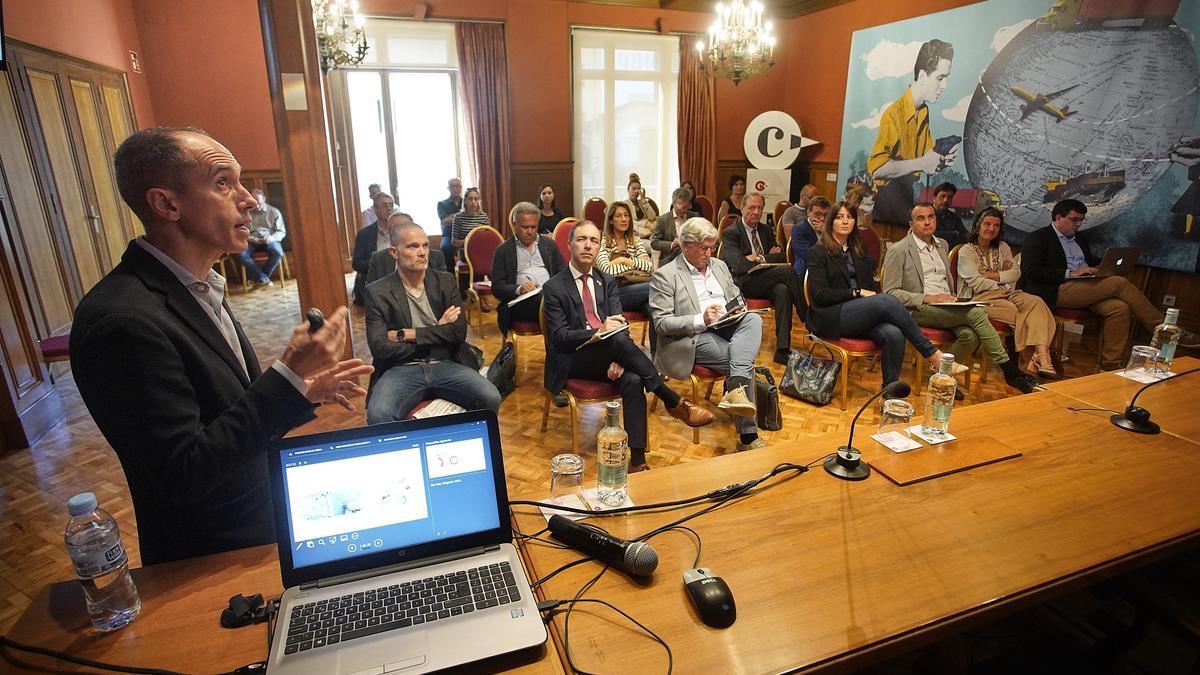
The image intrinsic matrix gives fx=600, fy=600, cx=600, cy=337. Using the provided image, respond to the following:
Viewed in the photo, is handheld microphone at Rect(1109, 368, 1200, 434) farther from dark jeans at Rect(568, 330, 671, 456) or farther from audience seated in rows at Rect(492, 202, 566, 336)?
audience seated in rows at Rect(492, 202, 566, 336)

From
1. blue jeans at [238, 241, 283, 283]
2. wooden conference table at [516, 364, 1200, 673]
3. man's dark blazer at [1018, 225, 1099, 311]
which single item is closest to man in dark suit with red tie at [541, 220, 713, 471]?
wooden conference table at [516, 364, 1200, 673]

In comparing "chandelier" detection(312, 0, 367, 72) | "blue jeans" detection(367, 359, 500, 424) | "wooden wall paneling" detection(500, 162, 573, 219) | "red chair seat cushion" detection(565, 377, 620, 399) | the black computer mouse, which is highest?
"chandelier" detection(312, 0, 367, 72)

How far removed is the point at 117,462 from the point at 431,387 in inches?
75.0

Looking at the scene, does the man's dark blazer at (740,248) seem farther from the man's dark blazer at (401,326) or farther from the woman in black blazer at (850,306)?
the man's dark blazer at (401,326)

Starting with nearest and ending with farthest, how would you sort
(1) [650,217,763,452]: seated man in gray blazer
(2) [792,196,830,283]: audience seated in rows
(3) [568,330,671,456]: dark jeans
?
(3) [568,330,671,456]: dark jeans, (1) [650,217,763,452]: seated man in gray blazer, (2) [792,196,830,283]: audience seated in rows

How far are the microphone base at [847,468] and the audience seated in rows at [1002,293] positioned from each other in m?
3.12

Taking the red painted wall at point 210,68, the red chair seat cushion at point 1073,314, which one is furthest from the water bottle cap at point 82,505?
the red painted wall at point 210,68

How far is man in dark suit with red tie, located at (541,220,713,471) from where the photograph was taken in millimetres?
3047

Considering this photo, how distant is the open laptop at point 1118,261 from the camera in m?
4.35

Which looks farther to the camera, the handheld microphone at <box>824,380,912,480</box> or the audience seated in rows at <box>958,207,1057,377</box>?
the audience seated in rows at <box>958,207,1057,377</box>

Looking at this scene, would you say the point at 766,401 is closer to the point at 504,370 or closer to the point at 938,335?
the point at 938,335

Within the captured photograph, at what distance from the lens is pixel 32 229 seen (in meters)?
4.66

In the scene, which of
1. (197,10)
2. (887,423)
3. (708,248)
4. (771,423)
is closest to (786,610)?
(887,423)

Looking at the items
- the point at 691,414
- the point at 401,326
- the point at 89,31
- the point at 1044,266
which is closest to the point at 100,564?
the point at 401,326
